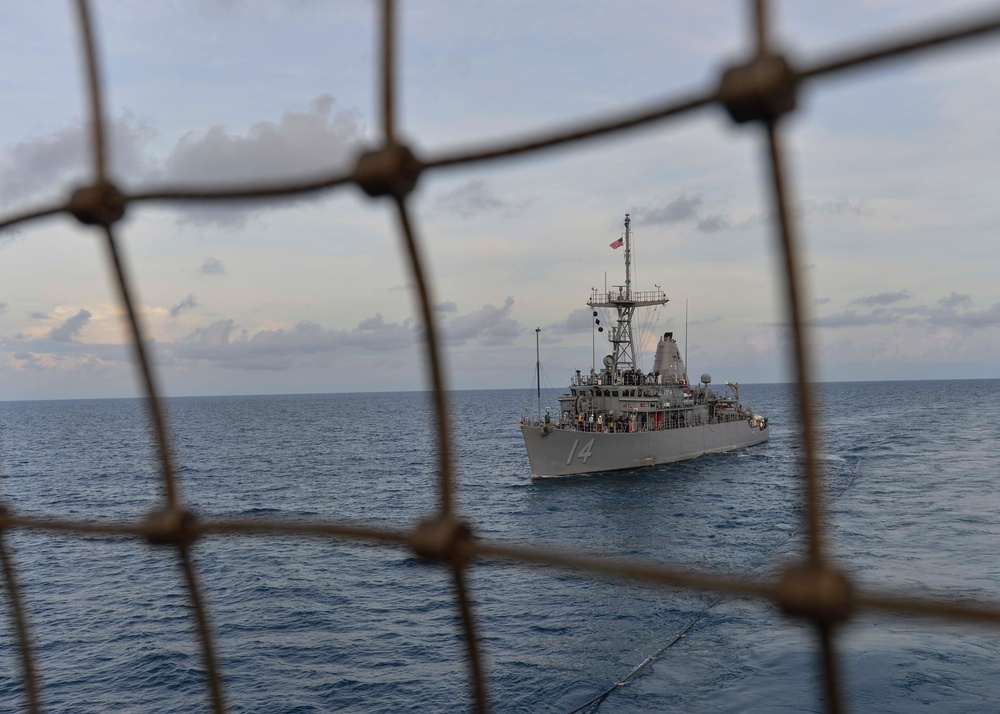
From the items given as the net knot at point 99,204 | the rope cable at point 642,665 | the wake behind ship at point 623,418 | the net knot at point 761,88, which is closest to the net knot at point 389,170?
the net knot at point 761,88

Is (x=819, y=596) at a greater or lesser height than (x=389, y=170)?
lesser

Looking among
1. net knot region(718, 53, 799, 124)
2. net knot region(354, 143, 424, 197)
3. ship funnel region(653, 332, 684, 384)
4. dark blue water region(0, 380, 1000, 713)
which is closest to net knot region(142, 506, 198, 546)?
net knot region(354, 143, 424, 197)

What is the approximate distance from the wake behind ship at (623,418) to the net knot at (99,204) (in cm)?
3903

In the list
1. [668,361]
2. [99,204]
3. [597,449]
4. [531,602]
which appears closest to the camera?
[99,204]

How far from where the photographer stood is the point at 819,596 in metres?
1.62

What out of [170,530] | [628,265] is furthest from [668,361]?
[170,530]

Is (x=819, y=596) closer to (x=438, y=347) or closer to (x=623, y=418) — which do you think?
(x=438, y=347)

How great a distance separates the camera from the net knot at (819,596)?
5.30 feet

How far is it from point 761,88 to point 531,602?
23.7 metres

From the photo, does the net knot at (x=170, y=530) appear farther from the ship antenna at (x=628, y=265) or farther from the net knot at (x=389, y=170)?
the ship antenna at (x=628, y=265)

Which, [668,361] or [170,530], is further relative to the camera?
[668,361]

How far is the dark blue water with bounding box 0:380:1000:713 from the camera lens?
17000 mm

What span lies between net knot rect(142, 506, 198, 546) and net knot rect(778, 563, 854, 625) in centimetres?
215

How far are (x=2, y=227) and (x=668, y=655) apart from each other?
18.7 meters
